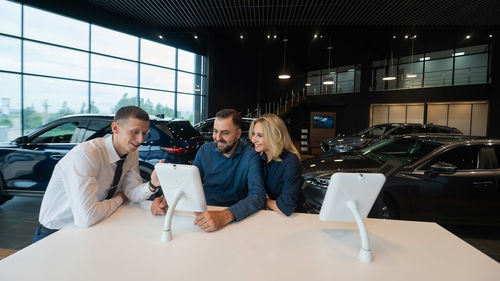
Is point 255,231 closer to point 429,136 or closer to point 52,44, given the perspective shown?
point 429,136

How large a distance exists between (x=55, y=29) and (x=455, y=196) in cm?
1110

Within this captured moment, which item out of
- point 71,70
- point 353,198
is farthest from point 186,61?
point 353,198

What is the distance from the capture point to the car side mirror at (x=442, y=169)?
9.96 feet

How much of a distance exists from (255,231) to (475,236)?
357 centimetres

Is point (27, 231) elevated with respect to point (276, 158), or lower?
lower

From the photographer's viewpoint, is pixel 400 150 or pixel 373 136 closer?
pixel 400 150

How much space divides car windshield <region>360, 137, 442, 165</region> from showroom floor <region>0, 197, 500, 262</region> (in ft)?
3.52

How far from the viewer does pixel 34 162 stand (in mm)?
3674

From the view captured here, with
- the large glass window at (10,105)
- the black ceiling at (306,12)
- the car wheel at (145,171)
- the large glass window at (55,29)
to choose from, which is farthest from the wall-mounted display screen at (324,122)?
the large glass window at (10,105)

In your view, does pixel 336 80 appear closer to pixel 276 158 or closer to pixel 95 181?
pixel 276 158

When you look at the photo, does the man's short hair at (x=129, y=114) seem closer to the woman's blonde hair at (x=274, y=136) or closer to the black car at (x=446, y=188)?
the woman's blonde hair at (x=274, y=136)

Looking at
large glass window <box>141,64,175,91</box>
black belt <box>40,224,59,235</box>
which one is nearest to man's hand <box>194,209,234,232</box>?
black belt <box>40,224,59,235</box>

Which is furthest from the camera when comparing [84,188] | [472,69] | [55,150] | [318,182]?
[472,69]

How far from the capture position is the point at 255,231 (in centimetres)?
143
